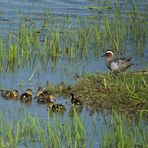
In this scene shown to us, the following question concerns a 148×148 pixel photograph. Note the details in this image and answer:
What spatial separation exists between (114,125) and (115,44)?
6276 millimetres

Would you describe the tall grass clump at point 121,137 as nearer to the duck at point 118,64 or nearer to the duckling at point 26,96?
the duckling at point 26,96

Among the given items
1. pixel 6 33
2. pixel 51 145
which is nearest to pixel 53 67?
pixel 6 33

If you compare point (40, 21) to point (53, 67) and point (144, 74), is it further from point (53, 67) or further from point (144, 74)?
point (144, 74)

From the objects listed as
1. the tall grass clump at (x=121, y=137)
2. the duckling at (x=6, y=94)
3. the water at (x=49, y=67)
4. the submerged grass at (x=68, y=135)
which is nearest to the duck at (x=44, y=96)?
the water at (x=49, y=67)

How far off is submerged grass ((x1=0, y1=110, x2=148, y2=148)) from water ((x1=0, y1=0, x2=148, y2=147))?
0.25 metres

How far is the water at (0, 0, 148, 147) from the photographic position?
41.2 ft

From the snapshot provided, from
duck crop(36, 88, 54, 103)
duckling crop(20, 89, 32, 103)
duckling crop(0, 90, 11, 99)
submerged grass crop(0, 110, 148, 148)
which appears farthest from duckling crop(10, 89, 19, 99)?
submerged grass crop(0, 110, 148, 148)

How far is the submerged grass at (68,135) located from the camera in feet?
32.9

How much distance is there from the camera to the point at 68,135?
1045cm

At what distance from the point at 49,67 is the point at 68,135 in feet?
16.0

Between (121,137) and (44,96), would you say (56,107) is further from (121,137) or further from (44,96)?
(121,137)

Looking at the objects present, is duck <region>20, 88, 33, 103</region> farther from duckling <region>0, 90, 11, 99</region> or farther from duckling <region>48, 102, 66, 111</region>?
duckling <region>48, 102, 66, 111</region>

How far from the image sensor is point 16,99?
12.9 meters

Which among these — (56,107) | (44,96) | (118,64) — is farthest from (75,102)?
(118,64)
